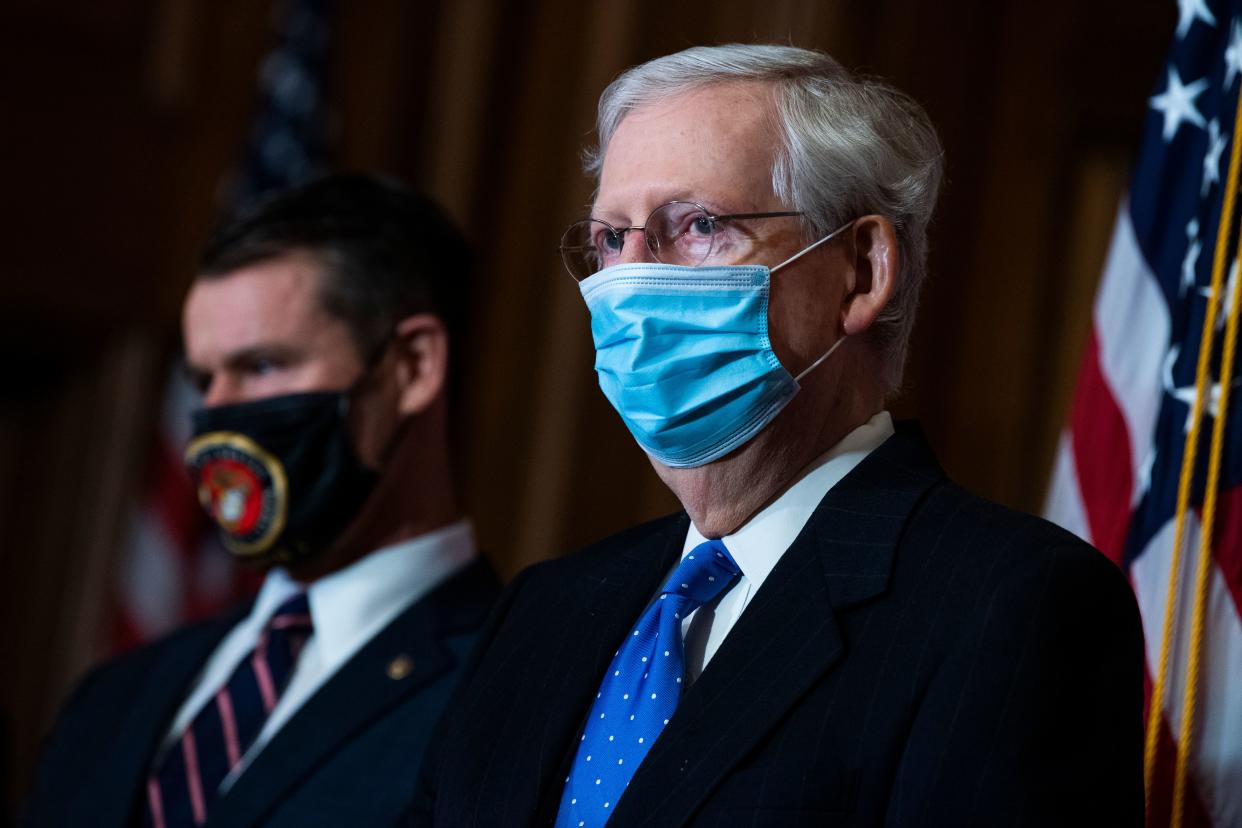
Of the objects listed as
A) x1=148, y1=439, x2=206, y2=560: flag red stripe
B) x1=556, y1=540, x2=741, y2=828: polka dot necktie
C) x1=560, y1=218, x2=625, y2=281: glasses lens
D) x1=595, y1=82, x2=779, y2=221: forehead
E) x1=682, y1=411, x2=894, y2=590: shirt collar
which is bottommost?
x1=148, y1=439, x2=206, y2=560: flag red stripe

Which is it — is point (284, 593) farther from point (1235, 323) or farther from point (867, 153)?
point (1235, 323)

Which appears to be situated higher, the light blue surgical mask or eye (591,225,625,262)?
eye (591,225,625,262)

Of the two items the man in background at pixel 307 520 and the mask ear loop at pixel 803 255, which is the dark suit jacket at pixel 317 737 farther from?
the mask ear loop at pixel 803 255

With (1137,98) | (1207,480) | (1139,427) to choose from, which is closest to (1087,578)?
(1207,480)

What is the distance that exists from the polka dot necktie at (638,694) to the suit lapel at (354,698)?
0.89 m

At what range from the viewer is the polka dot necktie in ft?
5.80

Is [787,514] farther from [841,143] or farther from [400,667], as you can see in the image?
[400,667]

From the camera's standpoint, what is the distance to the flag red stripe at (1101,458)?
245 centimetres

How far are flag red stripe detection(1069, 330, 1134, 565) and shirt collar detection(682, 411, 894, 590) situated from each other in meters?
0.70

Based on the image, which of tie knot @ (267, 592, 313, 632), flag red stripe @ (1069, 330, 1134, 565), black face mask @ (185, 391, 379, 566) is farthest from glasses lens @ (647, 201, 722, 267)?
tie knot @ (267, 592, 313, 632)

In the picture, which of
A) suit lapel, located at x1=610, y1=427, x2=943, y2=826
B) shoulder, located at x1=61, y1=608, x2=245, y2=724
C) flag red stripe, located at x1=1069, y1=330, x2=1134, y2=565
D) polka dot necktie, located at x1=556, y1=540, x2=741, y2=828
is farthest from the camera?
shoulder, located at x1=61, y1=608, x2=245, y2=724

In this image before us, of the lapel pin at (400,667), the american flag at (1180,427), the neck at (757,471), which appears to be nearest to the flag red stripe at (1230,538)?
the american flag at (1180,427)

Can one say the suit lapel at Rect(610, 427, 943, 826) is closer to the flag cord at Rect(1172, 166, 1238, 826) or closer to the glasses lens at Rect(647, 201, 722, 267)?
the glasses lens at Rect(647, 201, 722, 267)

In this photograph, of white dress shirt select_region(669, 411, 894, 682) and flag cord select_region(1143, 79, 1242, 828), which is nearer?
white dress shirt select_region(669, 411, 894, 682)
